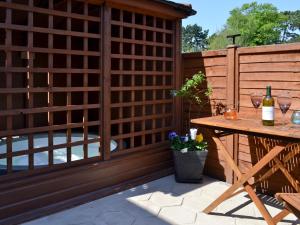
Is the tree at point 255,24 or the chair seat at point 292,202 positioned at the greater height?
the tree at point 255,24

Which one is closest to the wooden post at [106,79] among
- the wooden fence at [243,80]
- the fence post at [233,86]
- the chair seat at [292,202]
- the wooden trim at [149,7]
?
the wooden trim at [149,7]

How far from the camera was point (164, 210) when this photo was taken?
292 centimetres

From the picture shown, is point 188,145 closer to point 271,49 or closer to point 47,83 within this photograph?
point 271,49

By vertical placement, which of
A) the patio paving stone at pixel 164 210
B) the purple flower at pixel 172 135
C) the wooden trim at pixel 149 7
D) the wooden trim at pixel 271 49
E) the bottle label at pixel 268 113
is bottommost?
the patio paving stone at pixel 164 210

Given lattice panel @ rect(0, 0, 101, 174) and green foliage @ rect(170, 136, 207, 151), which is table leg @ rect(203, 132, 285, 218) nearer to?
green foliage @ rect(170, 136, 207, 151)

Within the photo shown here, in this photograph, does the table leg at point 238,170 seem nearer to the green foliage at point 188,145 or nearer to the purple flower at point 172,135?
the green foliage at point 188,145

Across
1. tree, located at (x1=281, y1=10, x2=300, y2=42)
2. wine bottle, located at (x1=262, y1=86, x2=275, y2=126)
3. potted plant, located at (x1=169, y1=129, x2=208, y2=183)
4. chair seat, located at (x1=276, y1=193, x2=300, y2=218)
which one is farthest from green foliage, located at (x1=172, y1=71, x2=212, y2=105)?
tree, located at (x1=281, y1=10, x2=300, y2=42)

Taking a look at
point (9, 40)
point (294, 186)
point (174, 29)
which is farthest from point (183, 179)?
point (9, 40)

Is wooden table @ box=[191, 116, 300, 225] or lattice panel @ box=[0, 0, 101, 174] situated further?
lattice panel @ box=[0, 0, 101, 174]

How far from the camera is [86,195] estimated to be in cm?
316

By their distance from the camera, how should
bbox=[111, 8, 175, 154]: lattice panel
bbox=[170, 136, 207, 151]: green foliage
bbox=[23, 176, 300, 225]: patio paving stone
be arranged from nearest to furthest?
bbox=[23, 176, 300, 225]: patio paving stone, bbox=[170, 136, 207, 151]: green foliage, bbox=[111, 8, 175, 154]: lattice panel

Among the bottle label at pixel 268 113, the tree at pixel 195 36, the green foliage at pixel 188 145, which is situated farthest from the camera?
the tree at pixel 195 36

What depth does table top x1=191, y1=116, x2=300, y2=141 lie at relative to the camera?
2277 millimetres

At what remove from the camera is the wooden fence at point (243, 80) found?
3.06 metres
